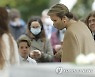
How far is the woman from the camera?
6570mm

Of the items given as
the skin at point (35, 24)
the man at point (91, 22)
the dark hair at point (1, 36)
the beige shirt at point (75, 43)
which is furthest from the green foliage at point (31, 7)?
the dark hair at point (1, 36)

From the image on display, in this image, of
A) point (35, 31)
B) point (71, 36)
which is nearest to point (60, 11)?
point (71, 36)

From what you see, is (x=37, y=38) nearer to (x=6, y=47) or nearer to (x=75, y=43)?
(x=75, y=43)

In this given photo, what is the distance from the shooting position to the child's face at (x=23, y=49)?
8.31m

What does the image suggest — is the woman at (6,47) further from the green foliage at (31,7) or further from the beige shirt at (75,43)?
the green foliage at (31,7)

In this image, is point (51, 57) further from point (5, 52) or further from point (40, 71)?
point (5, 52)

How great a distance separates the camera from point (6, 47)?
660 centimetres

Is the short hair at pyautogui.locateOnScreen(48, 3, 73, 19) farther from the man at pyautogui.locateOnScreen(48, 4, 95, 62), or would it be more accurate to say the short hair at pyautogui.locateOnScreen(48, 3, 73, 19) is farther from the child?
the child

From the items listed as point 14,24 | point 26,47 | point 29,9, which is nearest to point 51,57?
point 26,47

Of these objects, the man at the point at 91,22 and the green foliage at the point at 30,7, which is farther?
the green foliage at the point at 30,7

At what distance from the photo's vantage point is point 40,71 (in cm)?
714

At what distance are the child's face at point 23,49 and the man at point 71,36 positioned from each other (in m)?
1.05

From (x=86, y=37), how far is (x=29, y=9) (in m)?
16.5

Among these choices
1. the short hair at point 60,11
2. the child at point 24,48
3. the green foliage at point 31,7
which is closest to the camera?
the short hair at point 60,11
